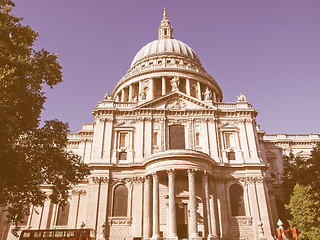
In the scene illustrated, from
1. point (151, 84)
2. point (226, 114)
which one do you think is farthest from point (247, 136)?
point (151, 84)

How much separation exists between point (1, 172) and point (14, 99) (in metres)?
3.91

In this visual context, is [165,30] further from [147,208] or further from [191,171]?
[147,208]

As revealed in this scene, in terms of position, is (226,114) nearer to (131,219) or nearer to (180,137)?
(180,137)

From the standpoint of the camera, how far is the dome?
5222 cm

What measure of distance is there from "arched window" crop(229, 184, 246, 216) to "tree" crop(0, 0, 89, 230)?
57.4 ft

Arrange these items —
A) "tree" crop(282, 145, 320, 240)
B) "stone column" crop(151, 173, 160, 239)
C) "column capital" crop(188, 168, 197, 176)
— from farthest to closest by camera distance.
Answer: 1. "column capital" crop(188, 168, 197, 176)
2. "tree" crop(282, 145, 320, 240)
3. "stone column" crop(151, 173, 160, 239)

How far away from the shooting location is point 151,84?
45219 mm

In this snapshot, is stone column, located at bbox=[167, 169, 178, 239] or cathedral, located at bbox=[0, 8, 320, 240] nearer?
stone column, located at bbox=[167, 169, 178, 239]

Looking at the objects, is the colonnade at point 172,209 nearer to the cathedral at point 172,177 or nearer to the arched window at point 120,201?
the cathedral at point 172,177

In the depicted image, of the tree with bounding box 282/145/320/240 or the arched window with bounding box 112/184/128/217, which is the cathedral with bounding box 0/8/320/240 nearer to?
the arched window with bounding box 112/184/128/217

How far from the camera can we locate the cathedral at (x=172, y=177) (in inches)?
1056

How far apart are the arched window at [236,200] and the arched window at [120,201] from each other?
11.4 m

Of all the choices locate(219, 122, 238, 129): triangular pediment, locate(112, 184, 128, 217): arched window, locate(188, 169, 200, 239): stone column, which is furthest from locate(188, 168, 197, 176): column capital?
locate(219, 122, 238, 129): triangular pediment

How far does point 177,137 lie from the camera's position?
32.7 m
